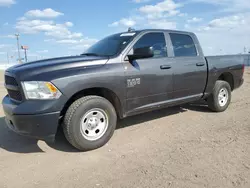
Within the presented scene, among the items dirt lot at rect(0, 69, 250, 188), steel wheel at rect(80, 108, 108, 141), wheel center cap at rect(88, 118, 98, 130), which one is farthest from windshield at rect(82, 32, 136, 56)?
dirt lot at rect(0, 69, 250, 188)

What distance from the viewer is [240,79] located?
20.3 feet

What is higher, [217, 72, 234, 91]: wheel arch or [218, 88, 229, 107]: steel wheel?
[217, 72, 234, 91]: wheel arch

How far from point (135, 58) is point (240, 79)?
3666 mm

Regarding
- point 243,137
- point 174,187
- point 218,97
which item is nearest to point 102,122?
point 174,187

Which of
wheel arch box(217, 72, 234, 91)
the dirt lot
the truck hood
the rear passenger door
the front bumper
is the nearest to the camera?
the dirt lot

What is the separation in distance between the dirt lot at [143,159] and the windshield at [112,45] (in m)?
1.52

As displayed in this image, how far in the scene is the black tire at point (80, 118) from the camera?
10.9ft

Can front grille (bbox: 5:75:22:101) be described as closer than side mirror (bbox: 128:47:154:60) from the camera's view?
Yes

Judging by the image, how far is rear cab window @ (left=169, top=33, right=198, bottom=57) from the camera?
4789 mm

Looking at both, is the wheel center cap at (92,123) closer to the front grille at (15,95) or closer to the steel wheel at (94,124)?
the steel wheel at (94,124)

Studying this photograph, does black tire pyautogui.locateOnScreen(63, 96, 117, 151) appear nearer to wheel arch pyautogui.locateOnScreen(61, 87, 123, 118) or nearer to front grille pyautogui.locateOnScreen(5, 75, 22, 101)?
wheel arch pyautogui.locateOnScreen(61, 87, 123, 118)

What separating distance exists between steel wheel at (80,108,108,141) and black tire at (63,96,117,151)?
0.05m

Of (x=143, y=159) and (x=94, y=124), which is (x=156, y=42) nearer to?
(x=94, y=124)

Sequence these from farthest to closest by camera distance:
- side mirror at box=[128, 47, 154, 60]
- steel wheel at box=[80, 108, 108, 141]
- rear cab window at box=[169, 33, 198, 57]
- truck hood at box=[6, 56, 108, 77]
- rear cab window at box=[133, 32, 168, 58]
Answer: rear cab window at box=[169, 33, 198, 57] < rear cab window at box=[133, 32, 168, 58] < side mirror at box=[128, 47, 154, 60] < steel wheel at box=[80, 108, 108, 141] < truck hood at box=[6, 56, 108, 77]
